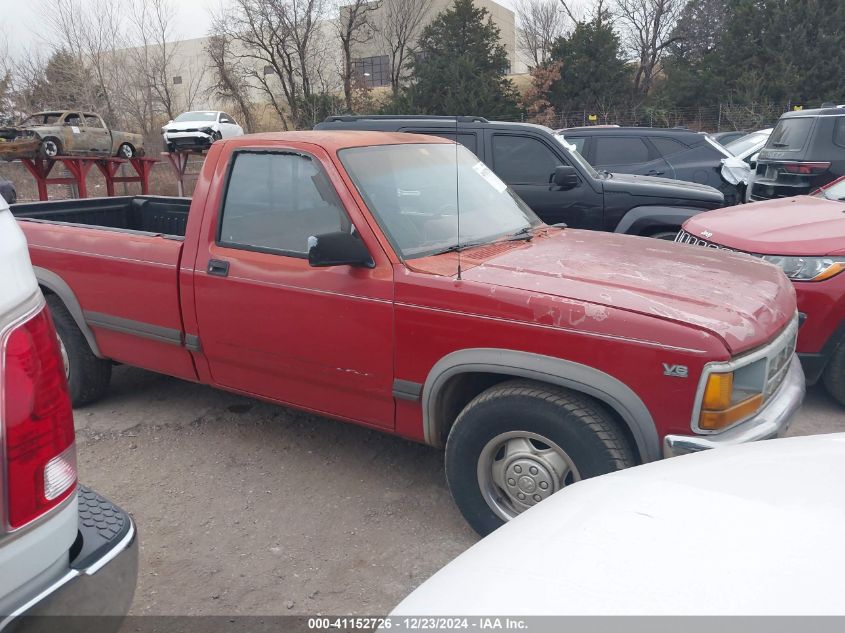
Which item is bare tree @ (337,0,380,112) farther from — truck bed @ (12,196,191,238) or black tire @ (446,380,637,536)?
black tire @ (446,380,637,536)

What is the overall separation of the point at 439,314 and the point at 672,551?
5.84 ft

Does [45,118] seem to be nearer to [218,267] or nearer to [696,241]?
[218,267]

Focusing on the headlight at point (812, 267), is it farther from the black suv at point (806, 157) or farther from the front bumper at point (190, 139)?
the front bumper at point (190, 139)

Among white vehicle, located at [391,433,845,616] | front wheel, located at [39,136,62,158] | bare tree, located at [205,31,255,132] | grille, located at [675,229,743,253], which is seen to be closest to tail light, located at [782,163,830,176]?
grille, located at [675,229,743,253]

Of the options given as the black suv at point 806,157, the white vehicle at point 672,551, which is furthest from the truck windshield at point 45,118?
the white vehicle at point 672,551

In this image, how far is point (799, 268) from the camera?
4520mm

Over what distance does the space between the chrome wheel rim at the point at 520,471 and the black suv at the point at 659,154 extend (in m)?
7.70

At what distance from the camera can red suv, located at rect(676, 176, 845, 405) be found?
4387 mm

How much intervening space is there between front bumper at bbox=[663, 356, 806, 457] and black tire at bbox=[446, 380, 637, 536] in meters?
0.23

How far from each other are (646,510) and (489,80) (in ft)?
77.6

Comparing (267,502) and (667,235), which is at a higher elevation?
(667,235)

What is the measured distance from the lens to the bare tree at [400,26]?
36062 millimetres

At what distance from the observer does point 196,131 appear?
23531 mm

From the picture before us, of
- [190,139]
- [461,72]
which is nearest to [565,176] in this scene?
[461,72]
